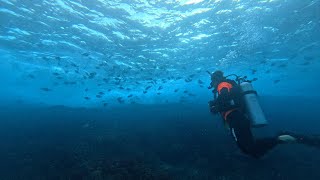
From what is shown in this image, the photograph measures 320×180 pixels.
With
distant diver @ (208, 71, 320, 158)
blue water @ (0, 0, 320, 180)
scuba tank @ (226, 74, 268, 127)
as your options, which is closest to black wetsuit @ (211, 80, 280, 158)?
distant diver @ (208, 71, 320, 158)

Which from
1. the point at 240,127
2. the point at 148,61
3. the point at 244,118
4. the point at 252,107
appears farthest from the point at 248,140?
the point at 148,61

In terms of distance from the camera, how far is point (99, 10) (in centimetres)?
1708

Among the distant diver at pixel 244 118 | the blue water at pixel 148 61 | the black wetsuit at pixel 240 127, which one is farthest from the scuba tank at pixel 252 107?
the blue water at pixel 148 61

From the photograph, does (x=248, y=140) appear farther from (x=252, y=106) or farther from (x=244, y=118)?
(x=252, y=106)

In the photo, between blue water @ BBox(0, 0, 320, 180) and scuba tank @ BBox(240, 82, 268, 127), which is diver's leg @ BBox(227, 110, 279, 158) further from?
blue water @ BBox(0, 0, 320, 180)

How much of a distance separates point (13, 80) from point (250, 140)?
5375cm

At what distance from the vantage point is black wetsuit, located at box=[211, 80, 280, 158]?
6.58 metres

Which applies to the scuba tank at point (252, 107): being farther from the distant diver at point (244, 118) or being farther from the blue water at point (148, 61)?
the blue water at point (148, 61)

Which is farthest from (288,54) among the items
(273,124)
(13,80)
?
(13,80)

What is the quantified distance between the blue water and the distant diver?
2.43 meters

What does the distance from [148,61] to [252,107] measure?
23644mm

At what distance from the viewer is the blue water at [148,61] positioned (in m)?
14.5

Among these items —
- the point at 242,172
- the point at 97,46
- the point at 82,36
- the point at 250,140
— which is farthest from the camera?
the point at 97,46

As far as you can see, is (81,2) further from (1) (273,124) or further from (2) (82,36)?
(1) (273,124)
